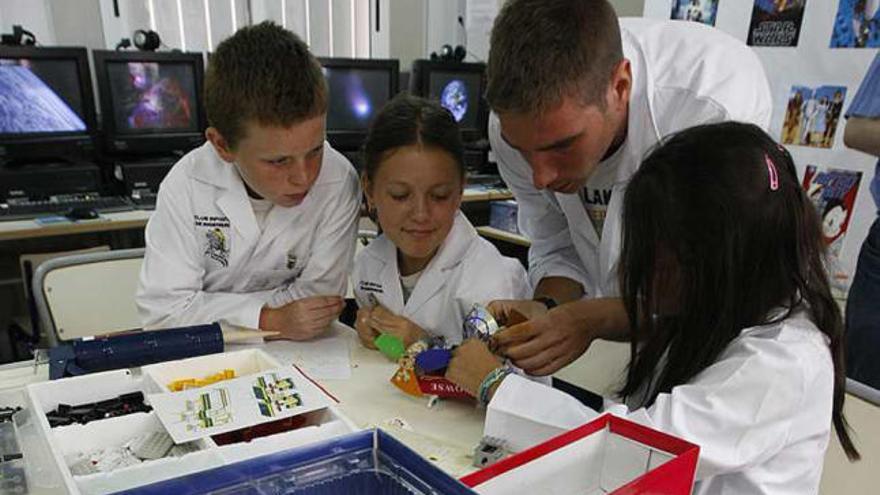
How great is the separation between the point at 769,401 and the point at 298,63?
0.93 meters

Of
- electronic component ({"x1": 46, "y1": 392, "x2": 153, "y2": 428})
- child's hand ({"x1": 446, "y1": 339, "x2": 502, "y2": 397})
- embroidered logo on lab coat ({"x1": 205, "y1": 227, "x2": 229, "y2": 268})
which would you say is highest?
embroidered logo on lab coat ({"x1": 205, "y1": 227, "x2": 229, "y2": 268})

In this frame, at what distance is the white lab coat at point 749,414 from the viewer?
68cm

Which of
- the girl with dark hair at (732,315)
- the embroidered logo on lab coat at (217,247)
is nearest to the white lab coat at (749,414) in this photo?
the girl with dark hair at (732,315)

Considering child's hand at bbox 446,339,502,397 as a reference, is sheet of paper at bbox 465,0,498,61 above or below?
above

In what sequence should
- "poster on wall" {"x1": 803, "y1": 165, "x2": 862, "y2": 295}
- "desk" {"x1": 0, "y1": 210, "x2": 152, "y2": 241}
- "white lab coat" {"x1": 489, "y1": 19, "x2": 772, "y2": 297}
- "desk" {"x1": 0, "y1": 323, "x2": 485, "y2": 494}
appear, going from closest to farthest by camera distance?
"desk" {"x1": 0, "y1": 323, "x2": 485, "y2": 494}
"white lab coat" {"x1": 489, "y1": 19, "x2": 772, "y2": 297}
"poster on wall" {"x1": 803, "y1": 165, "x2": 862, "y2": 295}
"desk" {"x1": 0, "y1": 210, "x2": 152, "y2": 241}

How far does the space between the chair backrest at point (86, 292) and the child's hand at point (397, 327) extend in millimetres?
740

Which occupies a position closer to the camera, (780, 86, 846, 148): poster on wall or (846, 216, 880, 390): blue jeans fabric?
(846, 216, 880, 390): blue jeans fabric

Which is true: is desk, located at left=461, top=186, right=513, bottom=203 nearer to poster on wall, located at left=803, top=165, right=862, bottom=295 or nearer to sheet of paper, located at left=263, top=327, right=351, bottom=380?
poster on wall, located at left=803, top=165, right=862, bottom=295

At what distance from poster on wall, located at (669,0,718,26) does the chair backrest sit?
6.06 feet

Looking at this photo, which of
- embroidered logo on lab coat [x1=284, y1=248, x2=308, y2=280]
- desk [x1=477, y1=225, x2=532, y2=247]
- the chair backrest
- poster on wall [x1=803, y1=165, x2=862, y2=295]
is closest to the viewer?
embroidered logo on lab coat [x1=284, y1=248, x2=308, y2=280]

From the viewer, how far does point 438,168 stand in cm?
119

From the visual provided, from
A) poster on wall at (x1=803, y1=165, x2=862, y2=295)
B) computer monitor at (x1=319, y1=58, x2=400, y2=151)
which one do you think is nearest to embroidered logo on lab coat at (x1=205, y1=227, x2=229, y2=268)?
poster on wall at (x1=803, y1=165, x2=862, y2=295)

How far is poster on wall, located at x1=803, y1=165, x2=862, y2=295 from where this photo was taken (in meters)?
1.73

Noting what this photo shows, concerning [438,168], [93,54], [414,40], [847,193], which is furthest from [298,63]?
[414,40]
